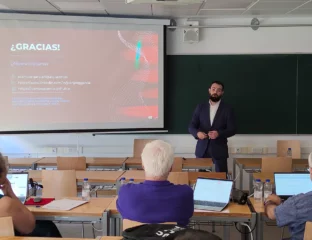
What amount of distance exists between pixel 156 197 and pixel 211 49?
4.66 m

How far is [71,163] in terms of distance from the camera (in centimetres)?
505

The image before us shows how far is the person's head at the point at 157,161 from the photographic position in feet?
8.29

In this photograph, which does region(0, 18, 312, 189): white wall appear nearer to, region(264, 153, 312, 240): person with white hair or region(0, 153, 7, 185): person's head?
region(0, 153, 7, 185): person's head

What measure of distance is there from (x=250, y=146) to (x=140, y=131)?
1937mm

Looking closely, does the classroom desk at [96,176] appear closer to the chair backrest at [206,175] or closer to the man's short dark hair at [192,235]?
the chair backrest at [206,175]

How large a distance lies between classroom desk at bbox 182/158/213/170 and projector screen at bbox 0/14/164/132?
4.36 ft

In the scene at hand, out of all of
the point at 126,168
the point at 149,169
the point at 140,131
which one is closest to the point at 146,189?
the point at 149,169

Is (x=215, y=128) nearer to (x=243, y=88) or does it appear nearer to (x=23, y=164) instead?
(x=243, y=88)

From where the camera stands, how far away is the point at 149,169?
8.33 ft

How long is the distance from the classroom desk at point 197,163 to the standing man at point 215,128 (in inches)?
6.1

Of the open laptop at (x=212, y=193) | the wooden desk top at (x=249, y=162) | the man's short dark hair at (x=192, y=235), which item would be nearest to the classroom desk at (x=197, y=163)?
the wooden desk top at (x=249, y=162)

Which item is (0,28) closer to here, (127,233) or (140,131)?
(140,131)

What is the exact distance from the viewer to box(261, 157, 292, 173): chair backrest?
15.9ft

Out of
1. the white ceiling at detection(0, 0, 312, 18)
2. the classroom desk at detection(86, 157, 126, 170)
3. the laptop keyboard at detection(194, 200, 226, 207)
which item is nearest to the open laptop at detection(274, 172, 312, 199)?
the laptop keyboard at detection(194, 200, 226, 207)
